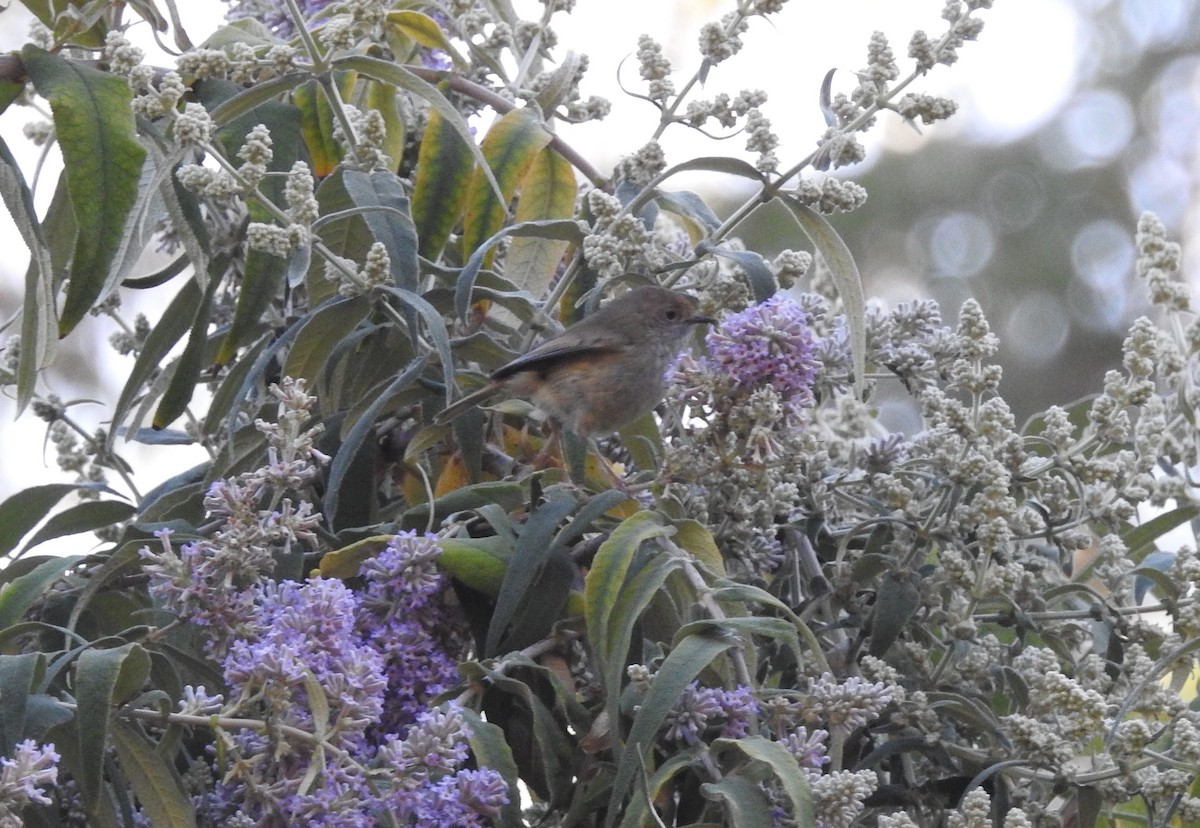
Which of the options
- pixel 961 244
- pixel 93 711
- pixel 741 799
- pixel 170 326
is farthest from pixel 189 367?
pixel 961 244

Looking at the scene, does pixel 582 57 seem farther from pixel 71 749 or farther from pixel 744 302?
pixel 71 749

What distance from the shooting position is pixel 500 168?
1.81 metres

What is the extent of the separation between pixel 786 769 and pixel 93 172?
94 centimetres

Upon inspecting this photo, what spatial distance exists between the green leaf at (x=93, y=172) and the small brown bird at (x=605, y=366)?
40cm

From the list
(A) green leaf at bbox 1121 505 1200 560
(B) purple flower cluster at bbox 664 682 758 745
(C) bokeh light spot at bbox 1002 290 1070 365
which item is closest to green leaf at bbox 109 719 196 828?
(B) purple flower cluster at bbox 664 682 758 745

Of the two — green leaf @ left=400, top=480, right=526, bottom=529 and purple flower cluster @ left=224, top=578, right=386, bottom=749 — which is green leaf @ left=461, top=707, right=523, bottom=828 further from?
green leaf @ left=400, top=480, right=526, bottom=529

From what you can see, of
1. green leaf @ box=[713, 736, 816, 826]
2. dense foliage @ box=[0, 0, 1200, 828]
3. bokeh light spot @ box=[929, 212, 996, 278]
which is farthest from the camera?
bokeh light spot @ box=[929, 212, 996, 278]

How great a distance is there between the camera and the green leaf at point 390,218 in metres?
1.62

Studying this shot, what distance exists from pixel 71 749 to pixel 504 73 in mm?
1256

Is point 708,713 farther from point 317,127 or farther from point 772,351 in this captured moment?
point 317,127

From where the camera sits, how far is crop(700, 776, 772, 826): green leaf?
3.75ft

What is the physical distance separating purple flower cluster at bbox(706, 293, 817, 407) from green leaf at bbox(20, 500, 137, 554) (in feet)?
2.67

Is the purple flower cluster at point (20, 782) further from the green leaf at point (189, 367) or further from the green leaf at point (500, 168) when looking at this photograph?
the green leaf at point (500, 168)

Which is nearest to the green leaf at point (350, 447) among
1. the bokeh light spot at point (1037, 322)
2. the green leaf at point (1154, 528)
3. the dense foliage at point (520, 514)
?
the dense foliage at point (520, 514)
